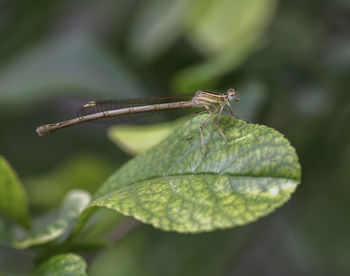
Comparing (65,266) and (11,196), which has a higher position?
(11,196)

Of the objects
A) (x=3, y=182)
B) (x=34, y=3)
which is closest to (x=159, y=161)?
(x=3, y=182)

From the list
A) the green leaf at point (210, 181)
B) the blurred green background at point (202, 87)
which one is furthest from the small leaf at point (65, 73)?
the green leaf at point (210, 181)

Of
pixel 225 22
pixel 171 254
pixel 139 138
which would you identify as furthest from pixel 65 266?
pixel 225 22

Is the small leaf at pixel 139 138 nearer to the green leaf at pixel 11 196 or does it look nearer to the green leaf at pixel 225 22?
the green leaf at pixel 11 196

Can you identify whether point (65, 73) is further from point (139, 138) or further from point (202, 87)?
point (139, 138)

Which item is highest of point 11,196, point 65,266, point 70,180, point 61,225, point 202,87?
point 202,87
